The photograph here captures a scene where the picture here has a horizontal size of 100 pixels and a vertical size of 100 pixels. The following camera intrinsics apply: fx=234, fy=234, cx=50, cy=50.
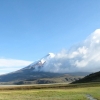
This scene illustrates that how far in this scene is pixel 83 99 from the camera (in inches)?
2197

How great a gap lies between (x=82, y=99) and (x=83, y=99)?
0.94 ft

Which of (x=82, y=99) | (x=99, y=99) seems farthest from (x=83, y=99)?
(x=99, y=99)

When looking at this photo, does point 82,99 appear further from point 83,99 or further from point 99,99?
point 99,99

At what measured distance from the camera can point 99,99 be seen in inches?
2152

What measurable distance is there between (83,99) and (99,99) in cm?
376

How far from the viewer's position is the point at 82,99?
55.7 m

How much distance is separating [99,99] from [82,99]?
3968mm
